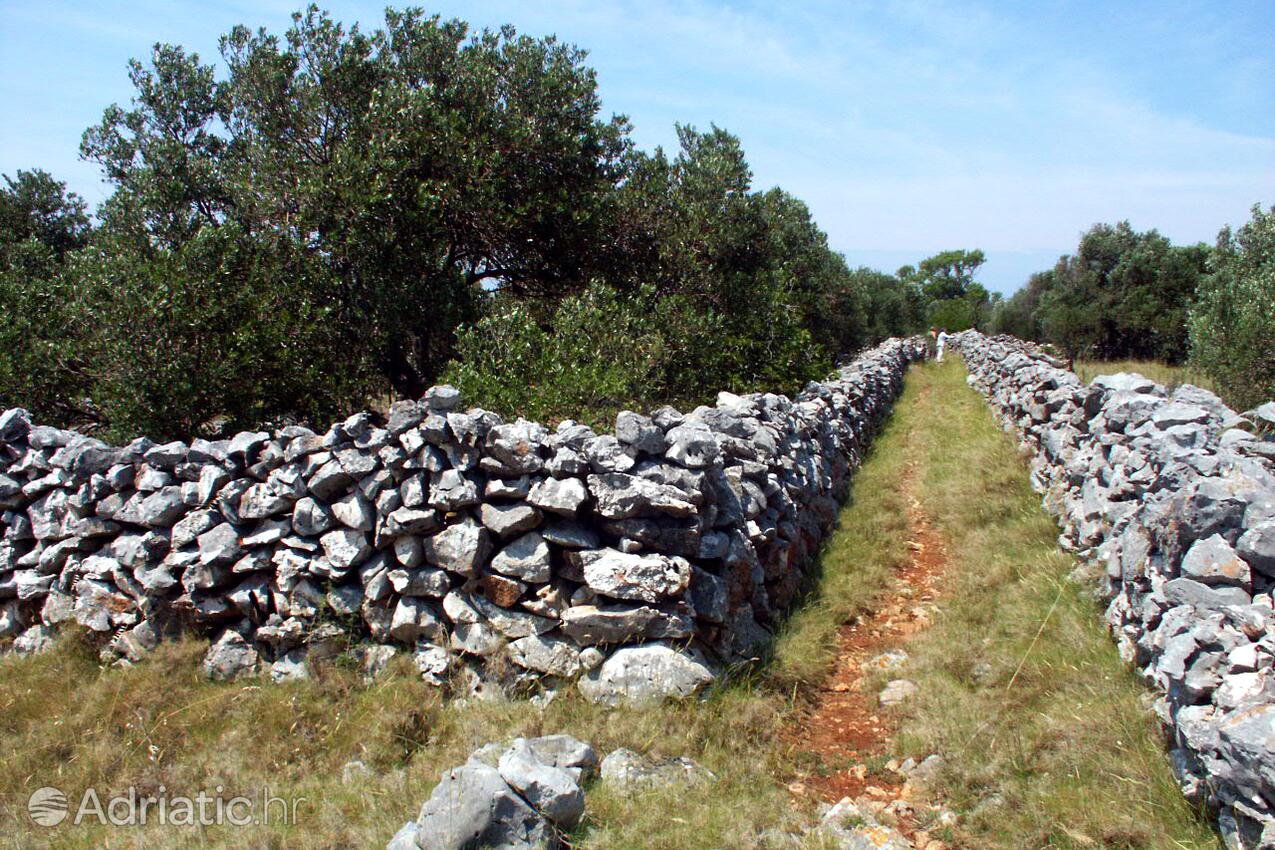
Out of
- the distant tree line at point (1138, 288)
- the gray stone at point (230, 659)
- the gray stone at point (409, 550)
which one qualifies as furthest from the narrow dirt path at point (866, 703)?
the distant tree line at point (1138, 288)

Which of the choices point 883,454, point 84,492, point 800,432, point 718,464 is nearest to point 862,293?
point 883,454

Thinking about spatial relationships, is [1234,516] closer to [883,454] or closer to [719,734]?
[719,734]

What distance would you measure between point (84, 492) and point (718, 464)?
211 inches

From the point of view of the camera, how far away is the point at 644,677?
556cm

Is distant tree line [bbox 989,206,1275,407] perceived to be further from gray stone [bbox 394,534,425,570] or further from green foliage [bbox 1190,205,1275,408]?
gray stone [bbox 394,534,425,570]

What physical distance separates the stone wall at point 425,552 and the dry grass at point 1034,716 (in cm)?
163

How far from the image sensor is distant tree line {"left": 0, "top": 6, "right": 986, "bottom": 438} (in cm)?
937

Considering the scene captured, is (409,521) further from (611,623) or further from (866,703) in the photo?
(866,703)

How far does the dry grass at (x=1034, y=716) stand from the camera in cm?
433

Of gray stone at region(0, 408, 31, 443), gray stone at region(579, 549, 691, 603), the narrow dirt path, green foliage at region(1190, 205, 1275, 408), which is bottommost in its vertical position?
the narrow dirt path

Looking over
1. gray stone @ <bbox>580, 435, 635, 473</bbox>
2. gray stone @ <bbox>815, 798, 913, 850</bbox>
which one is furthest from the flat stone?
gray stone @ <bbox>580, 435, 635, 473</bbox>

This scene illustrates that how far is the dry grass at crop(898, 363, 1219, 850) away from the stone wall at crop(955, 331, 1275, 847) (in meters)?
0.22

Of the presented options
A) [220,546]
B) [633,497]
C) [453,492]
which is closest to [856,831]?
[633,497]

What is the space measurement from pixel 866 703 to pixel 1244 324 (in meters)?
11.8
